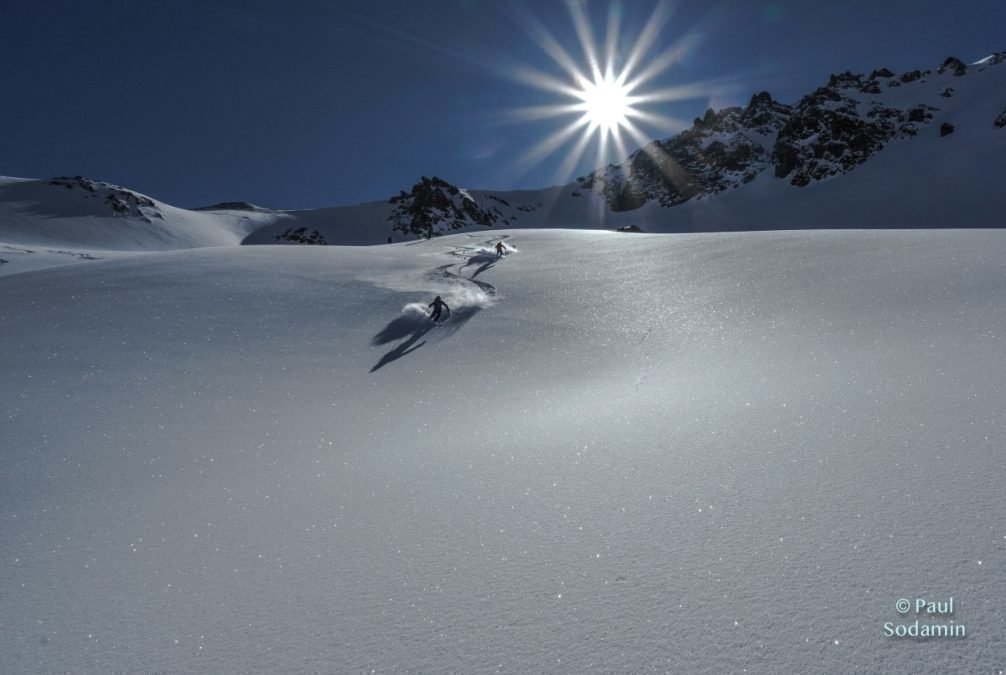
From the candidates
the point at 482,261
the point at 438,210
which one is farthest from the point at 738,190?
the point at 482,261

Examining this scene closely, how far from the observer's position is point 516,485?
204 cm

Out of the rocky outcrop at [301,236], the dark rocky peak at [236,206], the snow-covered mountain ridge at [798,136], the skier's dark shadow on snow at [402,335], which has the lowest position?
the skier's dark shadow on snow at [402,335]

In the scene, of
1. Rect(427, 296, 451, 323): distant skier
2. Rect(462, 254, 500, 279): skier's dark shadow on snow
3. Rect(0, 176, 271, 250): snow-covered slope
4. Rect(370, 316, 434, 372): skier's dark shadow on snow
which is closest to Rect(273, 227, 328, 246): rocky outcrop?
Rect(0, 176, 271, 250): snow-covered slope

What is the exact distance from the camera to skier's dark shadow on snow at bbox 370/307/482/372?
4.36 m

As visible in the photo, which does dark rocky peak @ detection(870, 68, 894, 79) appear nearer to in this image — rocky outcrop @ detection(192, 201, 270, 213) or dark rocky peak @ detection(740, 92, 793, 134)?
dark rocky peak @ detection(740, 92, 793, 134)

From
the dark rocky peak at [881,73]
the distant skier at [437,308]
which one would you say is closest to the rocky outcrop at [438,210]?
the dark rocky peak at [881,73]

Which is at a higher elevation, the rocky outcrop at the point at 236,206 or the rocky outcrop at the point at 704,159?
the rocky outcrop at the point at 704,159

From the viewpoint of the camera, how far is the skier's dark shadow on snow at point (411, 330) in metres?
4.36

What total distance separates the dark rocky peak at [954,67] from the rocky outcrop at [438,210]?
74014 millimetres

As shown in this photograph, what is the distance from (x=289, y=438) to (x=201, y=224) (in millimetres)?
65752

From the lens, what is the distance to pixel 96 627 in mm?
1452

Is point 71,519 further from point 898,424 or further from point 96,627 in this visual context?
point 898,424

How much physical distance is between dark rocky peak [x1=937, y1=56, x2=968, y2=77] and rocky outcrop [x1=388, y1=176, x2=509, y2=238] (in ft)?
243

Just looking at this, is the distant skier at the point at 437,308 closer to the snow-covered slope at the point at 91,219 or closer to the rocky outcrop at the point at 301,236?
the snow-covered slope at the point at 91,219
